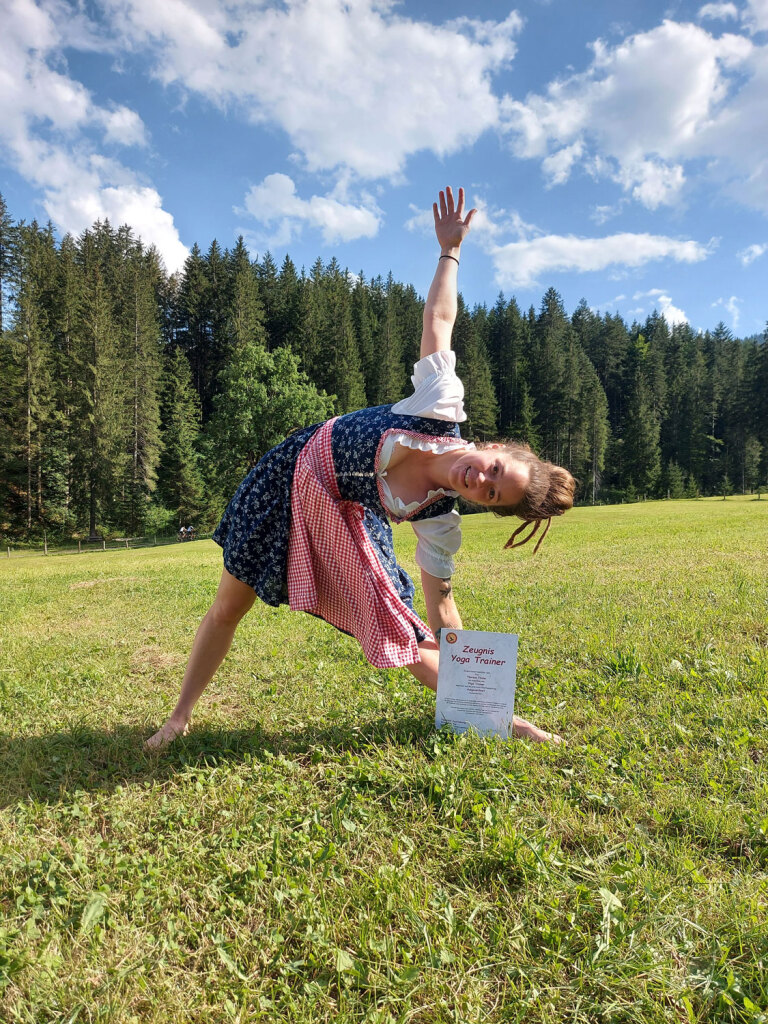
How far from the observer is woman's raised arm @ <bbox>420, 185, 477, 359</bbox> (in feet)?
8.55

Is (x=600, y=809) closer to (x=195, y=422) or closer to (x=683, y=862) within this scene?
(x=683, y=862)

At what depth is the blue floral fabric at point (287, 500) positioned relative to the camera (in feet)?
7.96

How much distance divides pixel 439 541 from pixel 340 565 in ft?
1.49

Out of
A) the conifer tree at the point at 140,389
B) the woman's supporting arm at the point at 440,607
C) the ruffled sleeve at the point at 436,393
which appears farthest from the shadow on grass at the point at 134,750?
the conifer tree at the point at 140,389

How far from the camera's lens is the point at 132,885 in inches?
72.6

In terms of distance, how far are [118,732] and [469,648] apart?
1.91m

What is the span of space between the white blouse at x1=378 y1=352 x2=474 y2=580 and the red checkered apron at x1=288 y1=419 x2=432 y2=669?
8.8 inches

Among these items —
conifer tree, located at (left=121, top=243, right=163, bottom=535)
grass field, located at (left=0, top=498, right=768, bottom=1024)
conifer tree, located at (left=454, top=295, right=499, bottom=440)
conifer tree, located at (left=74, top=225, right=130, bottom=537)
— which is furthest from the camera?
conifer tree, located at (left=454, top=295, right=499, bottom=440)

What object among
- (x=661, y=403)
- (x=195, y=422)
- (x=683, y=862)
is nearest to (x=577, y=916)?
(x=683, y=862)

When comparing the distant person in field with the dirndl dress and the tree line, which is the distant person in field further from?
the tree line

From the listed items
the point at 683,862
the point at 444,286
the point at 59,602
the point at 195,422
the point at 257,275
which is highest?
the point at 257,275

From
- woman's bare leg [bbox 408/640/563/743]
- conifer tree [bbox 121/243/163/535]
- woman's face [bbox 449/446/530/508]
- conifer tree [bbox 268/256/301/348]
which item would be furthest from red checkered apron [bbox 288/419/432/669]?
conifer tree [bbox 268/256/301/348]

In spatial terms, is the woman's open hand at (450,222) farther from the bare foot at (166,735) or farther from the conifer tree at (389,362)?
the conifer tree at (389,362)

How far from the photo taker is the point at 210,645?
9.13 feet
